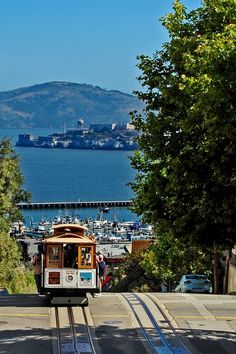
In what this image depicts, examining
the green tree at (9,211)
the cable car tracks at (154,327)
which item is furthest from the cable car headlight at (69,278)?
the green tree at (9,211)

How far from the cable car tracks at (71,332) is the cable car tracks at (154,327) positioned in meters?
1.49

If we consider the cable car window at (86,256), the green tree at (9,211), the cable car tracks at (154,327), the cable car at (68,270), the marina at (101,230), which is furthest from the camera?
the marina at (101,230)

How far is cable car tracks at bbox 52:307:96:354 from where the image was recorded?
61.2 ft

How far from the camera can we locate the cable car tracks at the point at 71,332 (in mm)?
18641

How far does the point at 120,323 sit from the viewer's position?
22.0 metres

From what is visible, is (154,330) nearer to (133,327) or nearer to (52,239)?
(133,327)

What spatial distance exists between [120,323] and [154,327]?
3.70 feet

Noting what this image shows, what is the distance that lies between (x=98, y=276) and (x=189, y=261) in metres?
21.6

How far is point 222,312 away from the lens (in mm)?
24234

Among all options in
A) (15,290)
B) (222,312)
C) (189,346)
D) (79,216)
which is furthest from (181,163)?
(79,216)

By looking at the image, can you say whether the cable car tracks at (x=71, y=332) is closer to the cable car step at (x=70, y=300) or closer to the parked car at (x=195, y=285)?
the cable car step at (x=70, y=300)

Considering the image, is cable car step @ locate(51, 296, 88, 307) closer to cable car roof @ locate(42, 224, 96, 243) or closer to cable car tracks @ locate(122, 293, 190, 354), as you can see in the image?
cable car tracks @ locate(122, 293, 190, 354)

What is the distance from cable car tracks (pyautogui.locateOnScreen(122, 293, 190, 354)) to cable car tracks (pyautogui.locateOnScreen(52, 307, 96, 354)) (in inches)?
58.6

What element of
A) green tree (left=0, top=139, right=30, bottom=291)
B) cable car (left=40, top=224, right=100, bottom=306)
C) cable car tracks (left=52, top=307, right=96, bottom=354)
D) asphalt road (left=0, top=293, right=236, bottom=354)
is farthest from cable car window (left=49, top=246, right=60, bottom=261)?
green tree (left=0, top=139, right=30, bottom=291)
